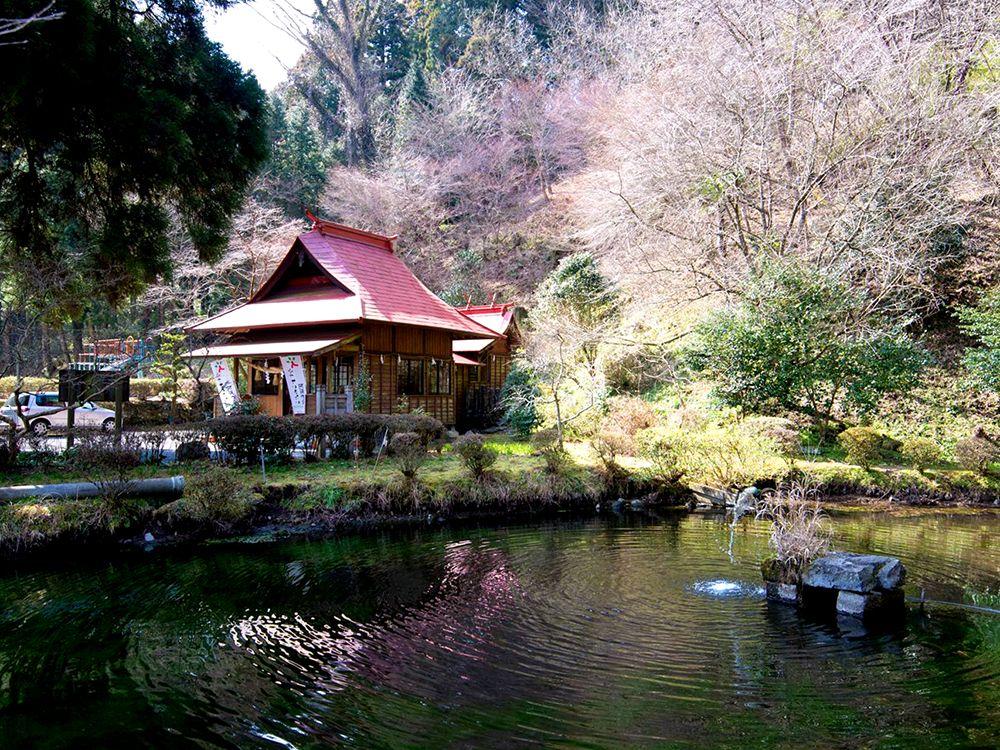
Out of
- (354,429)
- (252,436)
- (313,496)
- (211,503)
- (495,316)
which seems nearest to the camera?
(211,503)

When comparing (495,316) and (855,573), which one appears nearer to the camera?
(855,573)

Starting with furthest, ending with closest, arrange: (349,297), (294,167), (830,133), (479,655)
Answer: (294,167), (349,297), (830,133), (479,655)

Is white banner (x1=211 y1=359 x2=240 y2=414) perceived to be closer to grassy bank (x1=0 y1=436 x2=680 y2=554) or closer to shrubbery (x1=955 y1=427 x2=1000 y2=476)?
grassy bank (x1=0 y1=436 x2=680 y2=554)

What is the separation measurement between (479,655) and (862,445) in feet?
32.7

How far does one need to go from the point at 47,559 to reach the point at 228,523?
85.7 inches

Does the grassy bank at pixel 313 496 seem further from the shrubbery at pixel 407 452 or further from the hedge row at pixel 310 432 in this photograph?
the hedge row at pixel 310 432

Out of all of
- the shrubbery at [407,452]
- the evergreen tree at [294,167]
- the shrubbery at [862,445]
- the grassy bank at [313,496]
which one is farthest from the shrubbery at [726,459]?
the evergreen tree at [294,167]

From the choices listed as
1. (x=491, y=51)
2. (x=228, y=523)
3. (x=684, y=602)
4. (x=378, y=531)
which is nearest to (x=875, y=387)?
(x=684, y=602)

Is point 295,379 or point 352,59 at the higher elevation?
point 352,59

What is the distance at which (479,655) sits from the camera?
17.0 feet

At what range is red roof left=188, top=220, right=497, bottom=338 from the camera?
16.4 meters

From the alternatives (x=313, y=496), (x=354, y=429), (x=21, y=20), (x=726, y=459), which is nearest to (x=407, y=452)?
(x=313, y=496)

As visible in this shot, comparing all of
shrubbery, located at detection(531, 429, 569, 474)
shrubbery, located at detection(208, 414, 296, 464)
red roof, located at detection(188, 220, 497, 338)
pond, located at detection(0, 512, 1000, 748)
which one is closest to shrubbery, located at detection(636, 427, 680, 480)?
shrubbery, located at detection(531, 429, 569, 474)

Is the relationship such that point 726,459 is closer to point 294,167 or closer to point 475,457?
point 475,457
